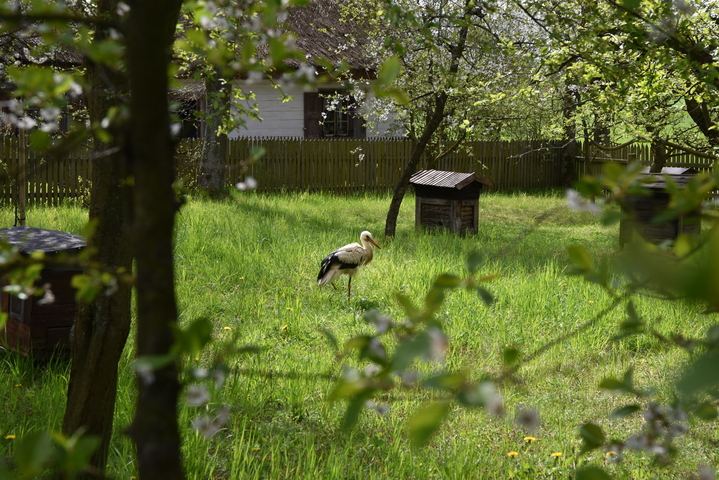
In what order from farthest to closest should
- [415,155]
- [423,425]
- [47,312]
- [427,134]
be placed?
[415,155] → [427,134] → [47,312] → [423,425]

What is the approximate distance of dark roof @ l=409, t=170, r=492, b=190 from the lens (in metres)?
10.3

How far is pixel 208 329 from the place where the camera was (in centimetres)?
69

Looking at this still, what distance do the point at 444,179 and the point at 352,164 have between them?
22.2 feet

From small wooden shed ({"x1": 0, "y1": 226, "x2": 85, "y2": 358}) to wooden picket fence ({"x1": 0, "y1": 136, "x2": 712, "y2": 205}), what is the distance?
925 cm

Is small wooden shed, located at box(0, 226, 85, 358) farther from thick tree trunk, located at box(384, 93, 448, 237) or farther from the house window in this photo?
the house window

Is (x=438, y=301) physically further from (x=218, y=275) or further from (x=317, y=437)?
(x=218, y=275)

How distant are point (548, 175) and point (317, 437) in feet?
57.6

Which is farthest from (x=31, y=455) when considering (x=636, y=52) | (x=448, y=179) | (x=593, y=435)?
(x=448, y=179)

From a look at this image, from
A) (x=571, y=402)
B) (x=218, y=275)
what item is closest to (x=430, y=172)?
(x=218, y=275)

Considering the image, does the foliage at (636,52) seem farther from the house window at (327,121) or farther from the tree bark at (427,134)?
the house window at (327,121)

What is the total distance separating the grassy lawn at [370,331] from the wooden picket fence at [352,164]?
465 cm

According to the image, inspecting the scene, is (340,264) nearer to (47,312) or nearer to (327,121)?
(47,312)

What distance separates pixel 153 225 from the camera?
725mm

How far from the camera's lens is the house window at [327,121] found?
1906 centimetres
